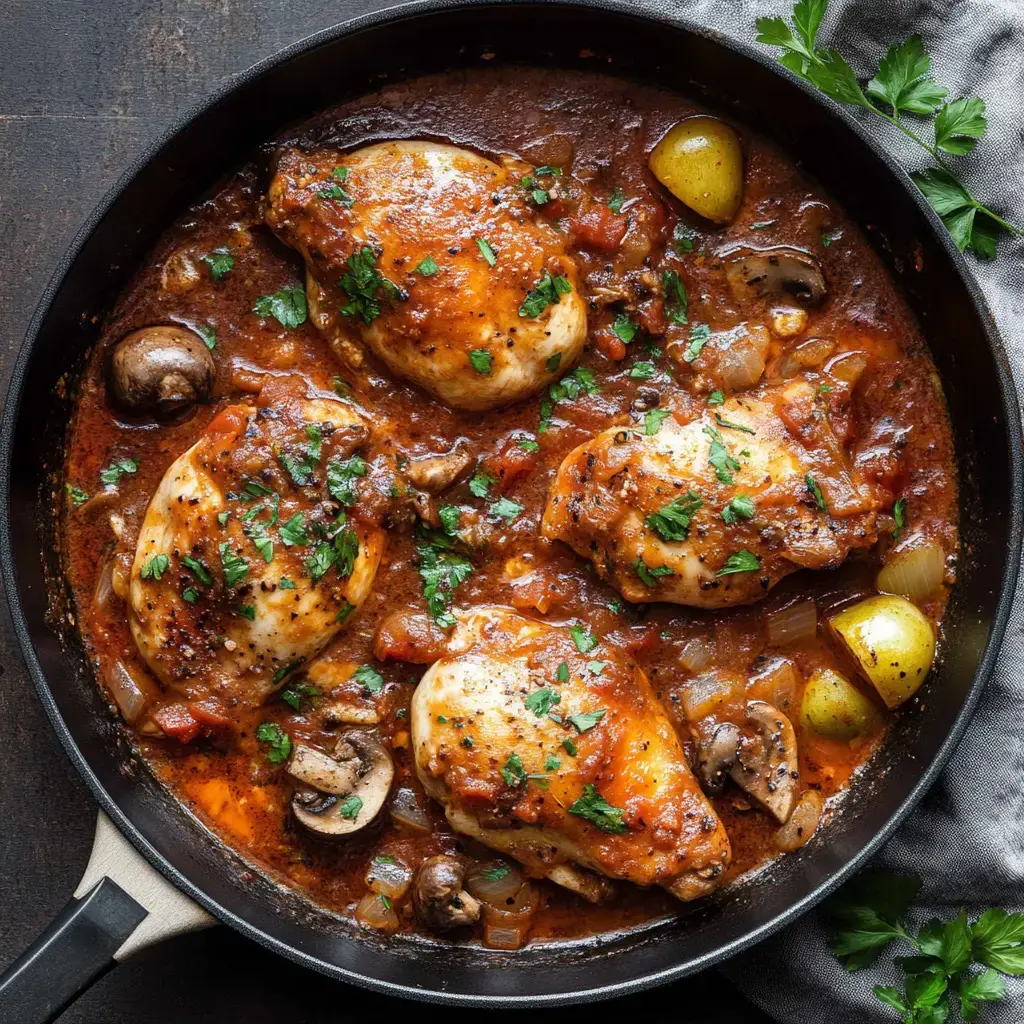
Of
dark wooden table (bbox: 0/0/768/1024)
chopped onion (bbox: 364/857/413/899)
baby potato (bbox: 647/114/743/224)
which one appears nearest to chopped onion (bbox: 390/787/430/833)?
chopped onion (bbox: 364/857/413/899)

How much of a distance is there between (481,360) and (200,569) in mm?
1198

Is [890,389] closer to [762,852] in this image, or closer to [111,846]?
[762,852]

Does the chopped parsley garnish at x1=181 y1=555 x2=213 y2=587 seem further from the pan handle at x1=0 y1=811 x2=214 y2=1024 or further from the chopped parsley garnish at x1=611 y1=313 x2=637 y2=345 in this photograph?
the chopped parsley garnish at x1=611 y1=313 x2=637 y2=345

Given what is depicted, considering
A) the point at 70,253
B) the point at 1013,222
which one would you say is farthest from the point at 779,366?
the point at 70,253

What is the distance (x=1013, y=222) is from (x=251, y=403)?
9.93 feet

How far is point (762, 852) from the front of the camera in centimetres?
409

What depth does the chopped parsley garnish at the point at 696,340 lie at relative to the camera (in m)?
3.99

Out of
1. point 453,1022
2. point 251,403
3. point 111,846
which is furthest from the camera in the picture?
point 453,1022

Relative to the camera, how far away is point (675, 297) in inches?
158

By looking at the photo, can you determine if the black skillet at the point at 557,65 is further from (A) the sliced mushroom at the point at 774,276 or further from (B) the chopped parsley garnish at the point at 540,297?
(B) the chopped parsley garnish at the point at 540,297

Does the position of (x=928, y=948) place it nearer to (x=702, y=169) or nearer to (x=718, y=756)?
(x=718, y=756)

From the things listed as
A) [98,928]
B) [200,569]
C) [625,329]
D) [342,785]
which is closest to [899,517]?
[625,329]

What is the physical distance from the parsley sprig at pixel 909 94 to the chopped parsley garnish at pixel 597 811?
8.10ft

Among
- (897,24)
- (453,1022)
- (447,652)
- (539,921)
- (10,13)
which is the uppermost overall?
(10,13)
